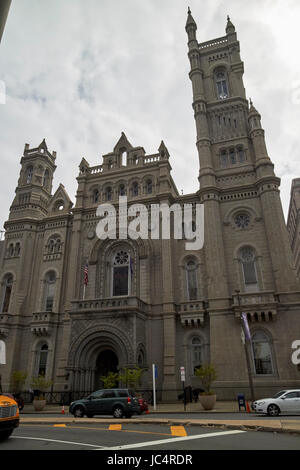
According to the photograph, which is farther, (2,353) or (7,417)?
(2,353)

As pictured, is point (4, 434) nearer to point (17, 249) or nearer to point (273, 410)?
point (273, 410)

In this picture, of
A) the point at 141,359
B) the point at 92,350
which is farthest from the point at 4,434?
the point at 92,350

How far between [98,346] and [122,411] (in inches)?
461

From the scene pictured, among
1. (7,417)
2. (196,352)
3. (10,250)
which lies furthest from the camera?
(10,250)

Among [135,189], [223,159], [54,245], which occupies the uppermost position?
[223,159]

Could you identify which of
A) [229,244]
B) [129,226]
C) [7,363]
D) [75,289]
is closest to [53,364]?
[7,363]

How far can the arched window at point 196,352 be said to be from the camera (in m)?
28.3

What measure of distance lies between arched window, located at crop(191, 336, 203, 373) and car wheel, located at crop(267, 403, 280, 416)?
38.3 ft

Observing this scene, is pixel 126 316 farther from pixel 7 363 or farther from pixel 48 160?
pixel 48 160

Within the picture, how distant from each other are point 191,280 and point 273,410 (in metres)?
15.7

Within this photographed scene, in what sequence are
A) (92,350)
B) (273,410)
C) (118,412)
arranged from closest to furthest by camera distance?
(273,410) < (118,412) < (92,350)

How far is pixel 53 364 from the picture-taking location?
31.6 m

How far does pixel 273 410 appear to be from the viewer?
16.7 m

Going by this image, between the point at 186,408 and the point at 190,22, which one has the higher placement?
the point at 190,22
